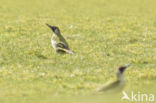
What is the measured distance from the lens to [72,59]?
57.5ft

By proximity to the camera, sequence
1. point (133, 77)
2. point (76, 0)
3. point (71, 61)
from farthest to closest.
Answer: point (76, 0) < point (71, 61) < point (133, 77)

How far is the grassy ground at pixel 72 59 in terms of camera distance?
13141 mm

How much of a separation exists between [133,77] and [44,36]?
31.2 feet

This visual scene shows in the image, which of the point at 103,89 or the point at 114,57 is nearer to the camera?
the point at 103,89

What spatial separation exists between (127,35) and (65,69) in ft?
29.5

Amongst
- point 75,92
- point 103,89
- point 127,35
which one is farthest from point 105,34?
point 103,89

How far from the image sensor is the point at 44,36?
22984 mm

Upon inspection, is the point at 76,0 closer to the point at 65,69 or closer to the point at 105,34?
the point at 105,34

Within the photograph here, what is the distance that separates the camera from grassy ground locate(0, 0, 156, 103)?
13141mm

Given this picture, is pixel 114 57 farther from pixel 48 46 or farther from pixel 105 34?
pixel 105 34

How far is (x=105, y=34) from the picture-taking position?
23875 millimetres

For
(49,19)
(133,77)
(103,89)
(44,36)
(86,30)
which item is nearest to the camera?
(103,89)

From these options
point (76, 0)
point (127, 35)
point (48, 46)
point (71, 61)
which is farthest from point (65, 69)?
point (76, 0)

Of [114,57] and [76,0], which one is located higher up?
[76,0]
